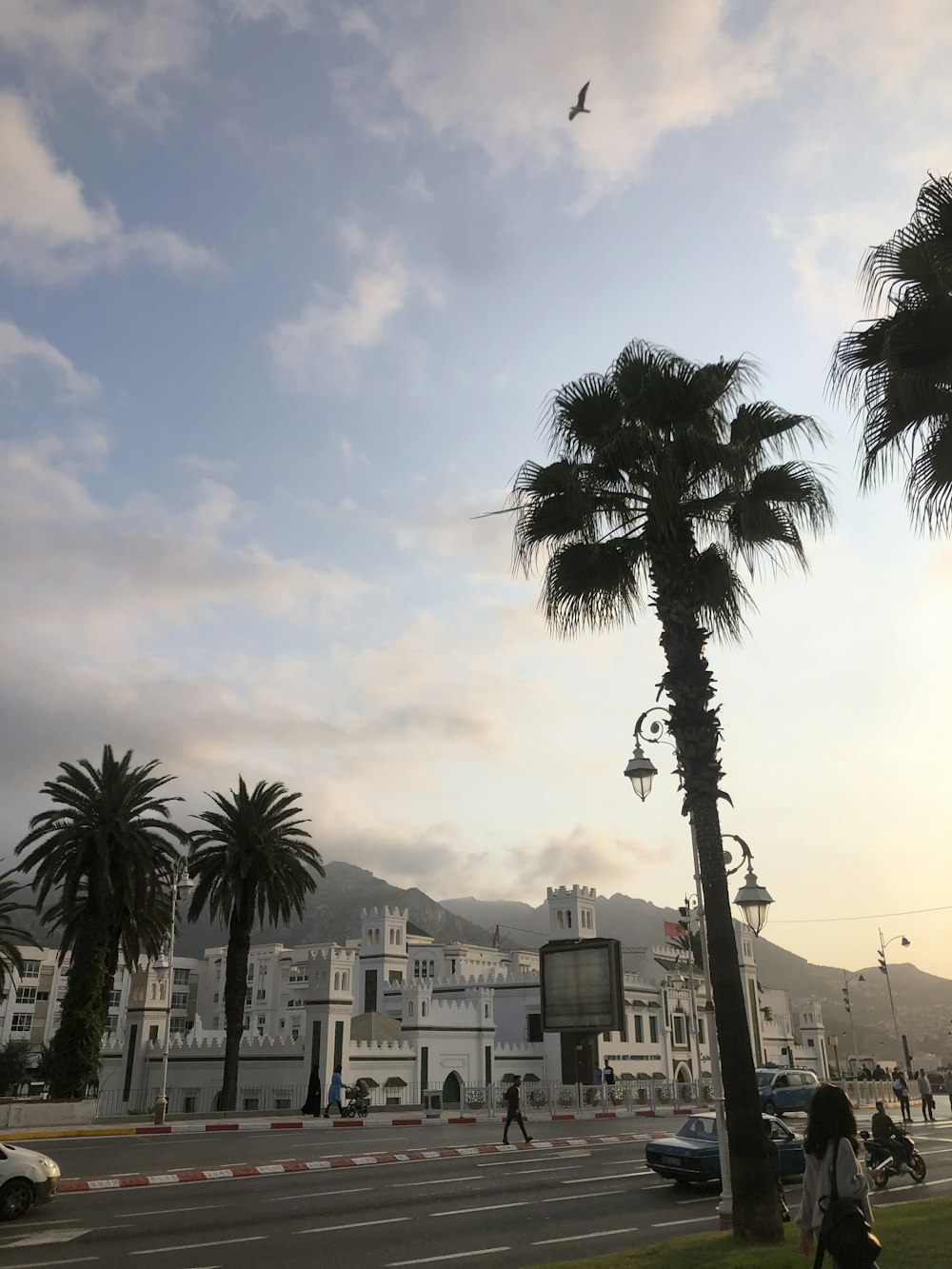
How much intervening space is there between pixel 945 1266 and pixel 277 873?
1374 inches

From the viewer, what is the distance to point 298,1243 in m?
12.4

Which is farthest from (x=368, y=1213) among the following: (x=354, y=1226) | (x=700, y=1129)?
(x=700, y=1129)

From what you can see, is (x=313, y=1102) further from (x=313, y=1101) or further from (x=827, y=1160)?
(x=827, y=1160)

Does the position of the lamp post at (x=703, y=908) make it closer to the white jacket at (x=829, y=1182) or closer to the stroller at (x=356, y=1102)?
the white jacket at (x=829, y=1182)

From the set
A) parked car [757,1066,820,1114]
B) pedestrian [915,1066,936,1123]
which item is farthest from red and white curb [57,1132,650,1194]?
pedestrian [915,1066,936,1123]

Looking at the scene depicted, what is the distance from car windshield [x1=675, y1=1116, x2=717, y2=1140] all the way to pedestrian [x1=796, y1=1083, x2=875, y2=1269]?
11703 millimetres

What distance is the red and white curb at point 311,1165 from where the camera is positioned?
56.6 ft

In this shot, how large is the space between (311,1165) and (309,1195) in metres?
4.20

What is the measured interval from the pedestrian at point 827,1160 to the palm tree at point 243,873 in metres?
35.0

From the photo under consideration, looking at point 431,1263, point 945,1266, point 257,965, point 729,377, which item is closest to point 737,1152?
point 945,1266

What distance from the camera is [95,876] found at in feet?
119

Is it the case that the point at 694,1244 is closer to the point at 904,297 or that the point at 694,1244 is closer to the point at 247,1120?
the point at 904,297

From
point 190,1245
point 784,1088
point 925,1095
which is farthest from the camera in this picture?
point 925,1095

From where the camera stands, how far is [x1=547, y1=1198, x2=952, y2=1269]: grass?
9438 millimetres
